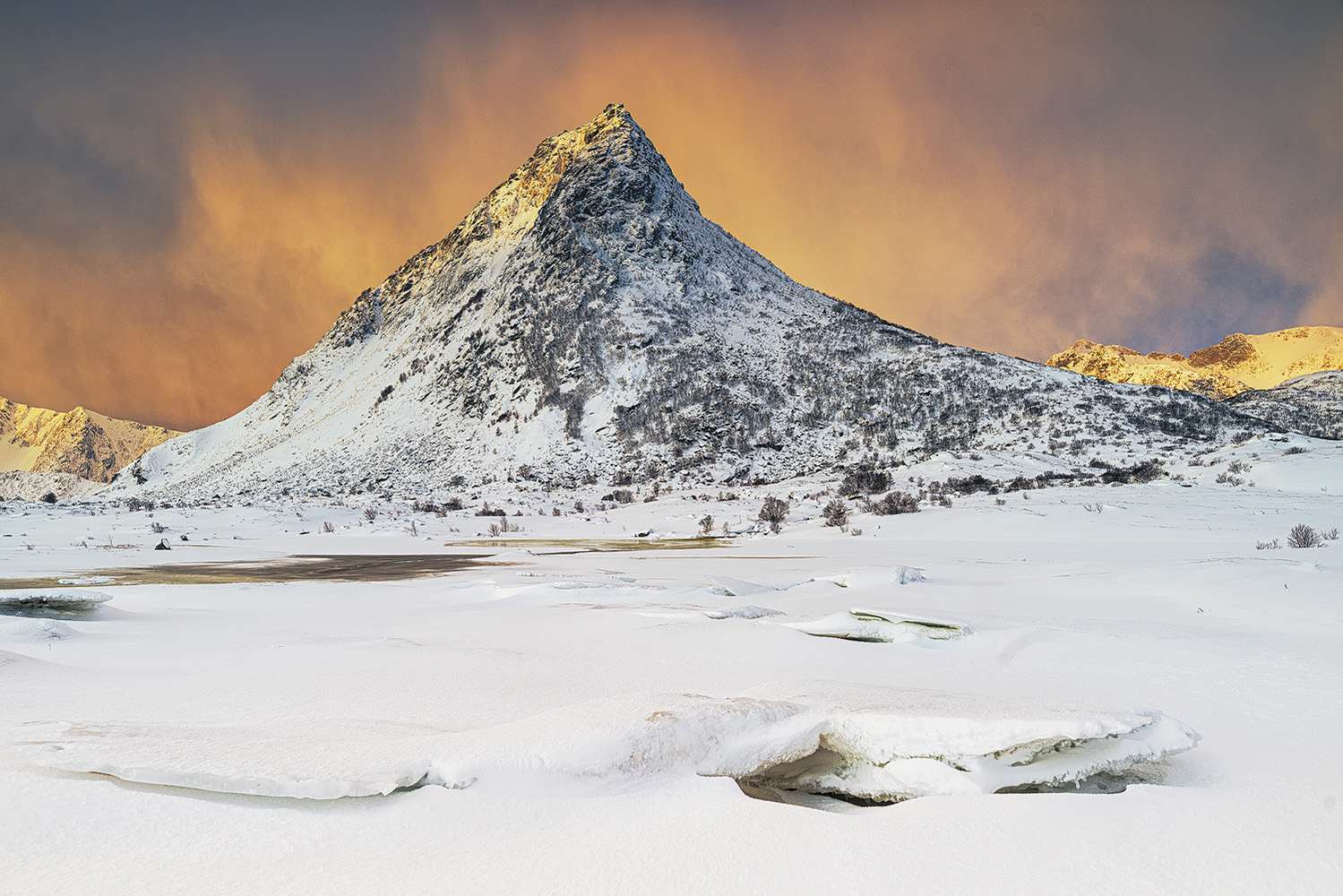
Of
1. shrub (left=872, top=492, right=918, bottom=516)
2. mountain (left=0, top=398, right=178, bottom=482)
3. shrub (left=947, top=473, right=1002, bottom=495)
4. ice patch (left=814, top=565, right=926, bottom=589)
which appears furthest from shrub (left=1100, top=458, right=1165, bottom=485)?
mountain (left=0, top=398, right=178, bottom=482)

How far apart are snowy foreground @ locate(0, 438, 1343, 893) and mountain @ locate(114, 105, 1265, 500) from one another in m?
26.0

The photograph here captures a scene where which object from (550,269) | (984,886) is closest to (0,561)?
(984,886)

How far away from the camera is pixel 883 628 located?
10.6 feet

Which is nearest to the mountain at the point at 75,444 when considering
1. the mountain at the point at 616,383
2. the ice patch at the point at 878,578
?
the mountain at the point at 616,383

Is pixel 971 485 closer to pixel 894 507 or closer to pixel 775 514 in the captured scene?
pixel 894 507

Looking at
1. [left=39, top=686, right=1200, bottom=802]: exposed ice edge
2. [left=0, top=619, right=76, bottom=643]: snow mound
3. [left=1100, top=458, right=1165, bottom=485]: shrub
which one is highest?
[left=1100, top=458, right=1165, bottom=485]: shrub

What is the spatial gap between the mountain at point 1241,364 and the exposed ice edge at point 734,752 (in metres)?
181

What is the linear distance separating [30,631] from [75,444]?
24022 cm

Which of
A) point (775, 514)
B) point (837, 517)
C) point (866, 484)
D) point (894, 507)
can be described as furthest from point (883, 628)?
point (866, 484)

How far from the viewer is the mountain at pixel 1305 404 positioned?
5006 cm

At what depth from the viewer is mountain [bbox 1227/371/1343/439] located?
50062 millimetres

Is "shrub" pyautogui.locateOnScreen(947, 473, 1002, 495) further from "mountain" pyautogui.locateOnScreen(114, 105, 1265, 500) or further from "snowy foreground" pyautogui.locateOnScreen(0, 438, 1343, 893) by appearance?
"snowy foreground" pyautogui.locateOnScreen(0, 438, 1343, 893)

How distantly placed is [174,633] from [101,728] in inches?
99.9

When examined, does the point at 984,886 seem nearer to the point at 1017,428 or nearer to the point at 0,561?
the point at 0,561
